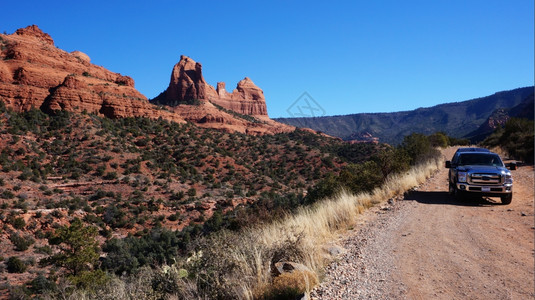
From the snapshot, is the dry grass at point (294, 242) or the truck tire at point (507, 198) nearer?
the dry grass at point (294, 242)

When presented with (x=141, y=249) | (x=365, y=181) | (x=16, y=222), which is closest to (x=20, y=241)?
(x=16, y=222)

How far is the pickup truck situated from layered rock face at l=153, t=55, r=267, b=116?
322 ft

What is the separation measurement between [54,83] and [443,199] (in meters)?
55.3

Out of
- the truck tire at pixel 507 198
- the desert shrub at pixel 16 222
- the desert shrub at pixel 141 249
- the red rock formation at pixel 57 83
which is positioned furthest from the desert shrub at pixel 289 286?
the red rock formation at pixel 57 83

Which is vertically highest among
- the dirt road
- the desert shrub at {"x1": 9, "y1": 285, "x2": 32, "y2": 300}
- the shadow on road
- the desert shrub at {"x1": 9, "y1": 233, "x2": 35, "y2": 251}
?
the dirt road

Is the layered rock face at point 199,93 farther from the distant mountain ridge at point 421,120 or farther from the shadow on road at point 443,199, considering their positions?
the shadow on road at point 443,199

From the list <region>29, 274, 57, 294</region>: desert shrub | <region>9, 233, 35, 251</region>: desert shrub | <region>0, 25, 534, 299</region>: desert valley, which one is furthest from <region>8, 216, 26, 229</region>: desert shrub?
<region>29, 274, 57, 294</region>: desert shrub

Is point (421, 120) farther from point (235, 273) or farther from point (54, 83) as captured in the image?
point (235, 273)

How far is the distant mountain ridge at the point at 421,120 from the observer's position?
131 meters

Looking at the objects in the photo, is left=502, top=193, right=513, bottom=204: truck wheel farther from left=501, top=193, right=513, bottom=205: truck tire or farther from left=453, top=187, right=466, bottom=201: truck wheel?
left=453, top=187, right=466, bottom=201: truck wheel

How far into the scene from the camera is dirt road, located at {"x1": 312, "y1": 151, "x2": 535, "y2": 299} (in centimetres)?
439

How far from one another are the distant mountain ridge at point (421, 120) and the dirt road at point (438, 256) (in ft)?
397

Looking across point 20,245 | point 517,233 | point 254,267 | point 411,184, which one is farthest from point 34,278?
point 517,233

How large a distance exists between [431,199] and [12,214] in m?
28.0
